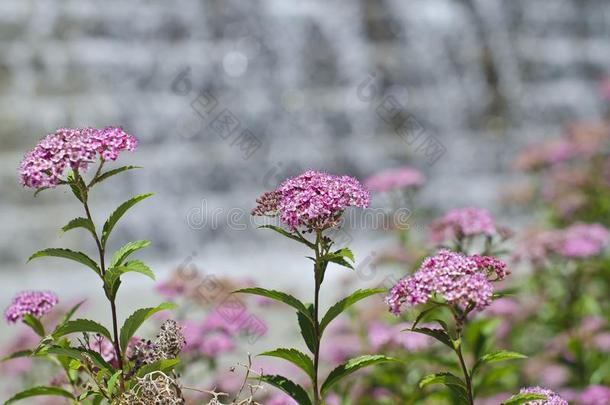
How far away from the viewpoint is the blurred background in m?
5.89

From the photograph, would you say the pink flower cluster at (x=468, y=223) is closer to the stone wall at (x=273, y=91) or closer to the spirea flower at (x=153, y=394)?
the spirea flower at (x=153, y=394)

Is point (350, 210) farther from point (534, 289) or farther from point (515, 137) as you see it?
point (534, 289)

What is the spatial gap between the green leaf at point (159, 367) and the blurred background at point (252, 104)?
367 centimetres

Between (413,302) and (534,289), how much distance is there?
93.4 inches

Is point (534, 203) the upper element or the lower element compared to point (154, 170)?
lower

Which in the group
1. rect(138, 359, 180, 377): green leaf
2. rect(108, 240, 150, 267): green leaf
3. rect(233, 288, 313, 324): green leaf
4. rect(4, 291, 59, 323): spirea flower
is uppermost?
rect(108, 240, 150, 267): green leaf

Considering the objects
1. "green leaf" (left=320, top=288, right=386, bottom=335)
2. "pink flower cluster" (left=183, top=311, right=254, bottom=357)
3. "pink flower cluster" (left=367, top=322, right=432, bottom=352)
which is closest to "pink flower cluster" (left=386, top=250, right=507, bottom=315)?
"green leaf" (left=320, top=288, right=386, bottom=335)

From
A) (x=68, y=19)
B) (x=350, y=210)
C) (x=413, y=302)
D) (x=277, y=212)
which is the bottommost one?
(x=413, y=302)

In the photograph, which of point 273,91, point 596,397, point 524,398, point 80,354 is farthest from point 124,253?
point 273,91

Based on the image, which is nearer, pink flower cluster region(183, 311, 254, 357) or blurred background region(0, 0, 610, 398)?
pink flower cluster region(183, 311, 254, 357)

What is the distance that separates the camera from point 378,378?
2658 millimetres

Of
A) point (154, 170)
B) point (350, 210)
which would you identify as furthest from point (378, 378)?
point (154, 170)

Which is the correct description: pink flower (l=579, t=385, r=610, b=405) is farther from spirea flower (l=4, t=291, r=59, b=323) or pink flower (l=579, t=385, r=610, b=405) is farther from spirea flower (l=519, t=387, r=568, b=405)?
spirea flower (l=4, t=291, r=59, b=323)

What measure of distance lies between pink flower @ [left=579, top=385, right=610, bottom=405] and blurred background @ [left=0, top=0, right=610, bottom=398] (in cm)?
308
